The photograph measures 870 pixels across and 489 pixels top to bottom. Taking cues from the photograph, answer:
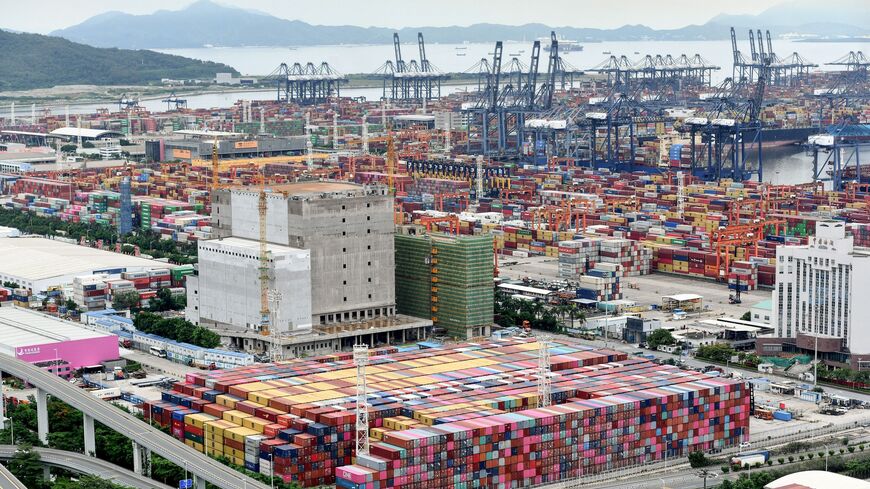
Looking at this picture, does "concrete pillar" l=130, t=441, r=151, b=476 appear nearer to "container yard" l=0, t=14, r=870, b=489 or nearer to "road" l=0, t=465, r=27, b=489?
"container yard" l=0, t=14, r=870, b=489

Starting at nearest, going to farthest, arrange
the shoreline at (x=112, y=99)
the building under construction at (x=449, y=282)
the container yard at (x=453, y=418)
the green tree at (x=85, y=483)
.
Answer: the green tree at (x=85, y=483) → the container yard at (x=453, y=418) → the building under construction at (x=449, y=282) → the shoreline at (x=112, y=99)

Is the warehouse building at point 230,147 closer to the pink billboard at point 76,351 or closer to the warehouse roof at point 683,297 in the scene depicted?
the warehouse roof at point 683,297

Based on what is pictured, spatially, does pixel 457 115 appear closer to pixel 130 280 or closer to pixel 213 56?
pixel 130 280

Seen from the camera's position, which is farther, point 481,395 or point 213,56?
point 213,56

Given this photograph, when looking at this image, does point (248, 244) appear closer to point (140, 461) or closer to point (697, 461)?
point (140, 461)

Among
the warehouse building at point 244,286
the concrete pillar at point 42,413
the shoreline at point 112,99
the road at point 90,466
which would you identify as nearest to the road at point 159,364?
the warehouse building at point 244,286

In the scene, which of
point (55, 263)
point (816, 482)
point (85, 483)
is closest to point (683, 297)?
point (55, 263)

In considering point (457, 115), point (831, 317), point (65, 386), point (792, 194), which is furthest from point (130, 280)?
point (457, 115)
